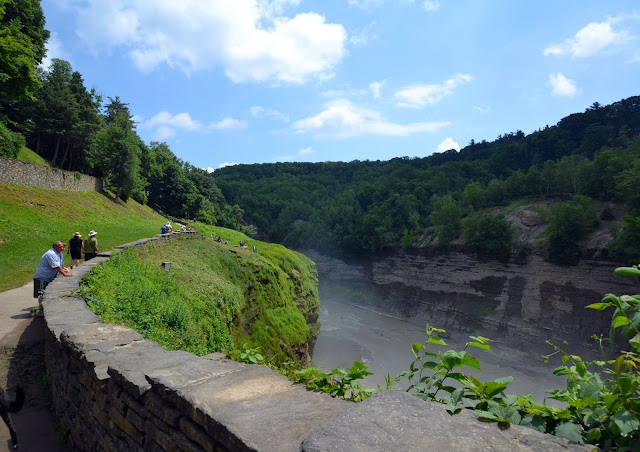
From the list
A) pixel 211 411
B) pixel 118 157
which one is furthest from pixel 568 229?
pixel 118 157

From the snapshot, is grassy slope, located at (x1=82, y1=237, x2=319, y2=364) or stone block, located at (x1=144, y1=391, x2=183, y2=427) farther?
grassy slope, located at (x1=82, y1=237, x2=319, y2=364)

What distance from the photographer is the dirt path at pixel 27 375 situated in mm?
4508

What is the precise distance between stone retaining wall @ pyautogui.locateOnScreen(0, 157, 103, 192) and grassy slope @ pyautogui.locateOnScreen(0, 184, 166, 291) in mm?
760

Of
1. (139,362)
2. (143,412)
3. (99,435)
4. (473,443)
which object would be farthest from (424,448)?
(99,435)

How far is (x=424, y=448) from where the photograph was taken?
1.82 meters

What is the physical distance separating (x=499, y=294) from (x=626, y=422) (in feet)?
155

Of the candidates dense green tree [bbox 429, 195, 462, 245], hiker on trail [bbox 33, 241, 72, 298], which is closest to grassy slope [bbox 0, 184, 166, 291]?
hiker on trail [bbox 33, 241, 72, 298]

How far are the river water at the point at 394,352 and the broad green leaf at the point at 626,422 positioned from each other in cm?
2427

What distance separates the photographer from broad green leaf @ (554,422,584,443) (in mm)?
1763

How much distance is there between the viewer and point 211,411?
8.34 feet

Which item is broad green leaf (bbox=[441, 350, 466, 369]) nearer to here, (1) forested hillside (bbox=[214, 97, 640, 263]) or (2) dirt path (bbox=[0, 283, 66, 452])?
(2) dirt path (bbox=[0, 283, 66, 452])

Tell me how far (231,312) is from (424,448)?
39.0 feet

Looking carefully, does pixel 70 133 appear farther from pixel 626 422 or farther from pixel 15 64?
pixel 626 422

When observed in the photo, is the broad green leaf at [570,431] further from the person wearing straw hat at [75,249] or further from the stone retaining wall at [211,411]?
the person wearing straw hat at [75,249]
